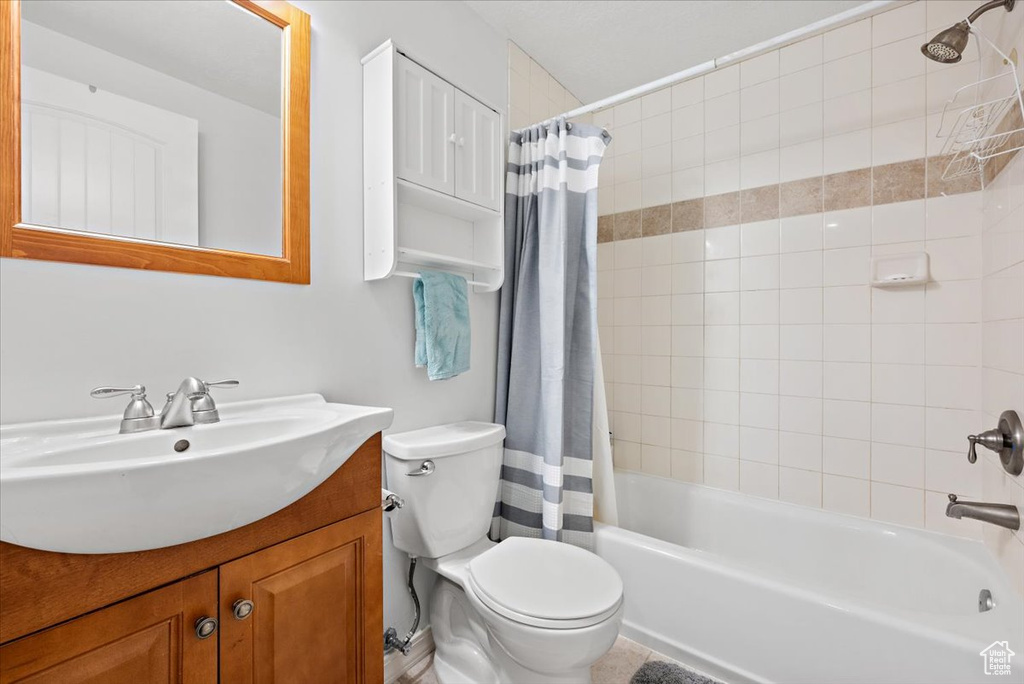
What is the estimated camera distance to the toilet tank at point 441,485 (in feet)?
4.54

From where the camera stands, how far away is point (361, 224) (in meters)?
1.43

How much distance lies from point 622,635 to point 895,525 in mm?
1136

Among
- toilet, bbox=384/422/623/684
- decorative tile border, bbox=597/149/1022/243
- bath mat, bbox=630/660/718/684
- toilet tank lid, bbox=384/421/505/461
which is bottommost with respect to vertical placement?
bath mat, bbox=630/660/718/684

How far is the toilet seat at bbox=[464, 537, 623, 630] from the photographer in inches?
44.8

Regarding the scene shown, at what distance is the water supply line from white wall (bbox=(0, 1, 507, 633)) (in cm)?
4

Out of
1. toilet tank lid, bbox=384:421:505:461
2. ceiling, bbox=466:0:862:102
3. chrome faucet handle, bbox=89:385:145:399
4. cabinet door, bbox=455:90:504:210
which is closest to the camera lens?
chrome faucet handle, bbox=89:385:145:399

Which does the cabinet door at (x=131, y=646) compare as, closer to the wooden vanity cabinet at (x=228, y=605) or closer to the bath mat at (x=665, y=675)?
the wooden vanity cabinet at (x=228, y=605)

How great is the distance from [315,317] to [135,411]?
49 cm

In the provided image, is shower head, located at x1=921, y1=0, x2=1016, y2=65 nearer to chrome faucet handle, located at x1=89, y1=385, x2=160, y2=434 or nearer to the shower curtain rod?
the shower curtain rod

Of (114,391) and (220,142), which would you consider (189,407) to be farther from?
(220,142)

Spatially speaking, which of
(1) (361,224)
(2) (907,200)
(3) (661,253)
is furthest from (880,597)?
(1) (361,224)

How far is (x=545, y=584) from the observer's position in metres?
1.27

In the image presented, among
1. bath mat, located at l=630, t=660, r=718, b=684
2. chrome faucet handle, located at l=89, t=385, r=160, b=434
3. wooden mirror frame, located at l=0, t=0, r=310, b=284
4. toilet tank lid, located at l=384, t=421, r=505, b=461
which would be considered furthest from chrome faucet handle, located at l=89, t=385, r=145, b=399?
bath mat, located at l=630, t=660, r=718, b=684

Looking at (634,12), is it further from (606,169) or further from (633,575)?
(633,575)
